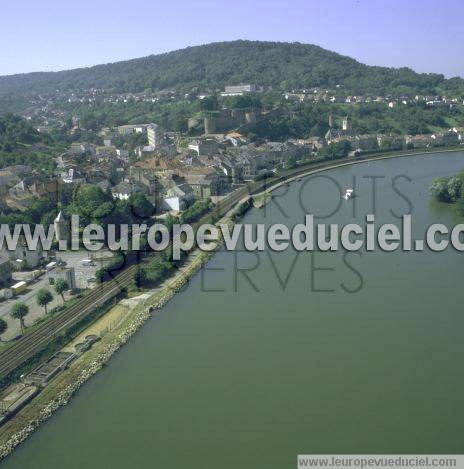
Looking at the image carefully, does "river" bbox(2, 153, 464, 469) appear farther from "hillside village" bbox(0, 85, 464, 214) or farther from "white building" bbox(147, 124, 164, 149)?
"white building" bbox(147, 124, 164, 149)

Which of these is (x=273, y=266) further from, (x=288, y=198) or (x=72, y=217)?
(x=288, y=198)

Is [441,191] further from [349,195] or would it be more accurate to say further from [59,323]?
[59,323]

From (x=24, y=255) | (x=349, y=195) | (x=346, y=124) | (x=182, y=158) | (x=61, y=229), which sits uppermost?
(x=346, y=124)

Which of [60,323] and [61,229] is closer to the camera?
[60,323]

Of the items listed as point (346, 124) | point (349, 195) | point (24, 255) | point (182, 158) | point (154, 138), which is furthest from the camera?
point (346, 124)

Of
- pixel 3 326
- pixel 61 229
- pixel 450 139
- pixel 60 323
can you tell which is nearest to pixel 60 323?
pixel 60 323

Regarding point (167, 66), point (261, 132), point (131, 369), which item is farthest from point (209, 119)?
point (167, 66)

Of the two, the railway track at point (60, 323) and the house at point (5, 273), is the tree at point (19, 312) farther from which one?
the house at point (5, 273)
